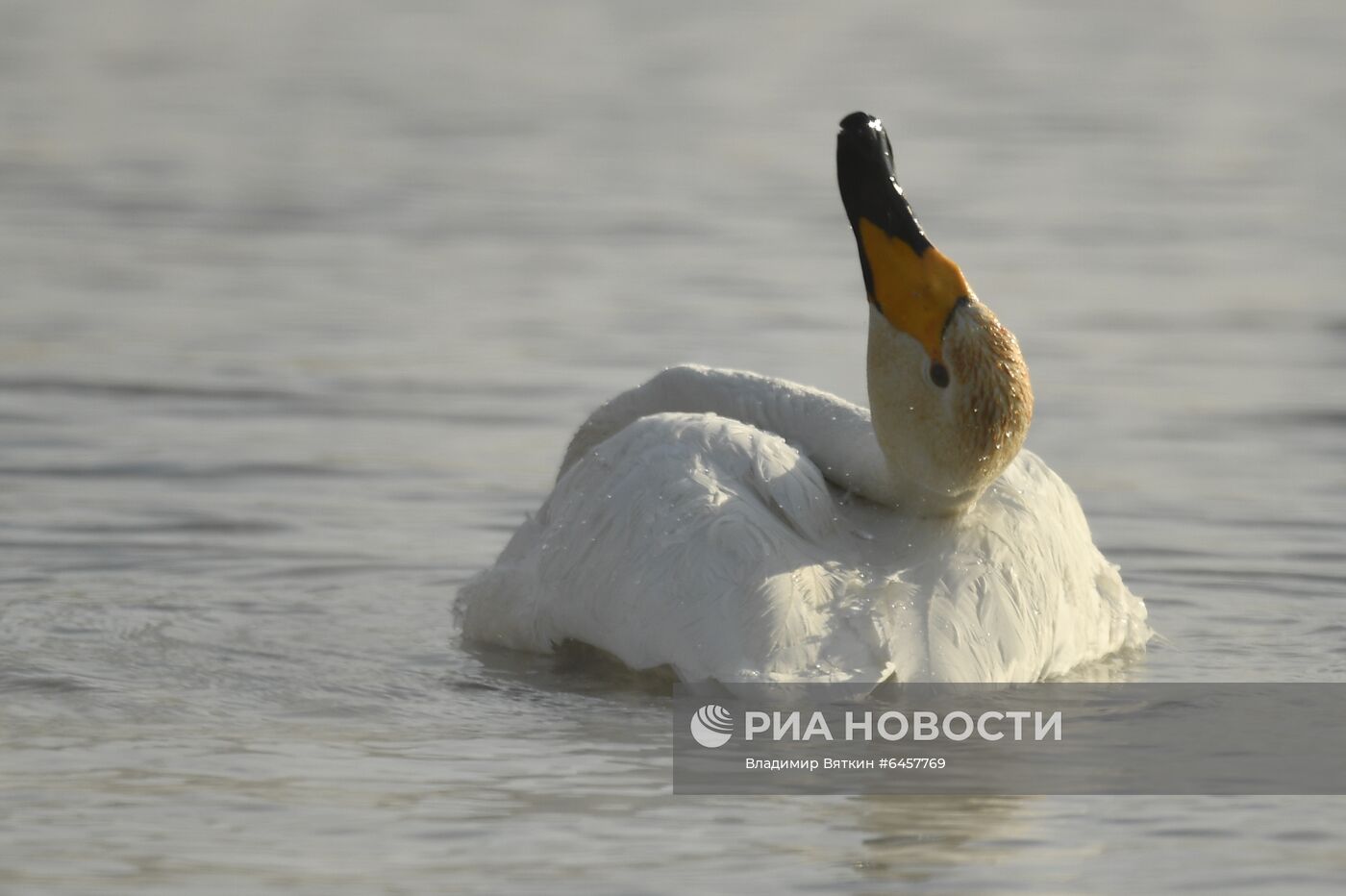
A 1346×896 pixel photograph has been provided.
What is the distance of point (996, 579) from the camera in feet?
24.1

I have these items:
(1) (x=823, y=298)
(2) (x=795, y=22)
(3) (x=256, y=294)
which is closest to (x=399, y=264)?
(3) (x=256, y=294)

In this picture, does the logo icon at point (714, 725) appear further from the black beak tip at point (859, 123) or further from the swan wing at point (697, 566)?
the black beak tip at point (859, 123)

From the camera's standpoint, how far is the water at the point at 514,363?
6219mm

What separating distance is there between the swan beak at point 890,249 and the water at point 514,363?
54.4 inches

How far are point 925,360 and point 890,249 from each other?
42cm

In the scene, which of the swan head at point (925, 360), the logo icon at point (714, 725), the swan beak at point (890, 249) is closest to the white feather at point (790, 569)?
the logo icon at point (714, 725)

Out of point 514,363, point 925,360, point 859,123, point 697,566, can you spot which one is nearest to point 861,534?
point 925,360

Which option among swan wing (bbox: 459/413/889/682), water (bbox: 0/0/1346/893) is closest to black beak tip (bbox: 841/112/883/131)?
swan wing (bbox: 459/413/889/682)

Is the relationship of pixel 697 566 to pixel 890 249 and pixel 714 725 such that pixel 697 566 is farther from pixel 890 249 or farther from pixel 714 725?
pixel 890 249

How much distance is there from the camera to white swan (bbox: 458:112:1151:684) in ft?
22.7

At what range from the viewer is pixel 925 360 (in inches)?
292

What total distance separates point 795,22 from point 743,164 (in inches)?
333

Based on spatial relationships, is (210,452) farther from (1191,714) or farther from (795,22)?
(795,22)

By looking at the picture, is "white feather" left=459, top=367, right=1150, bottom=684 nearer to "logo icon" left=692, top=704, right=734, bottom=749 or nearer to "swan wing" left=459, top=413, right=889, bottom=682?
"swan wing" left=459, top=413, right=889, bottom=682
